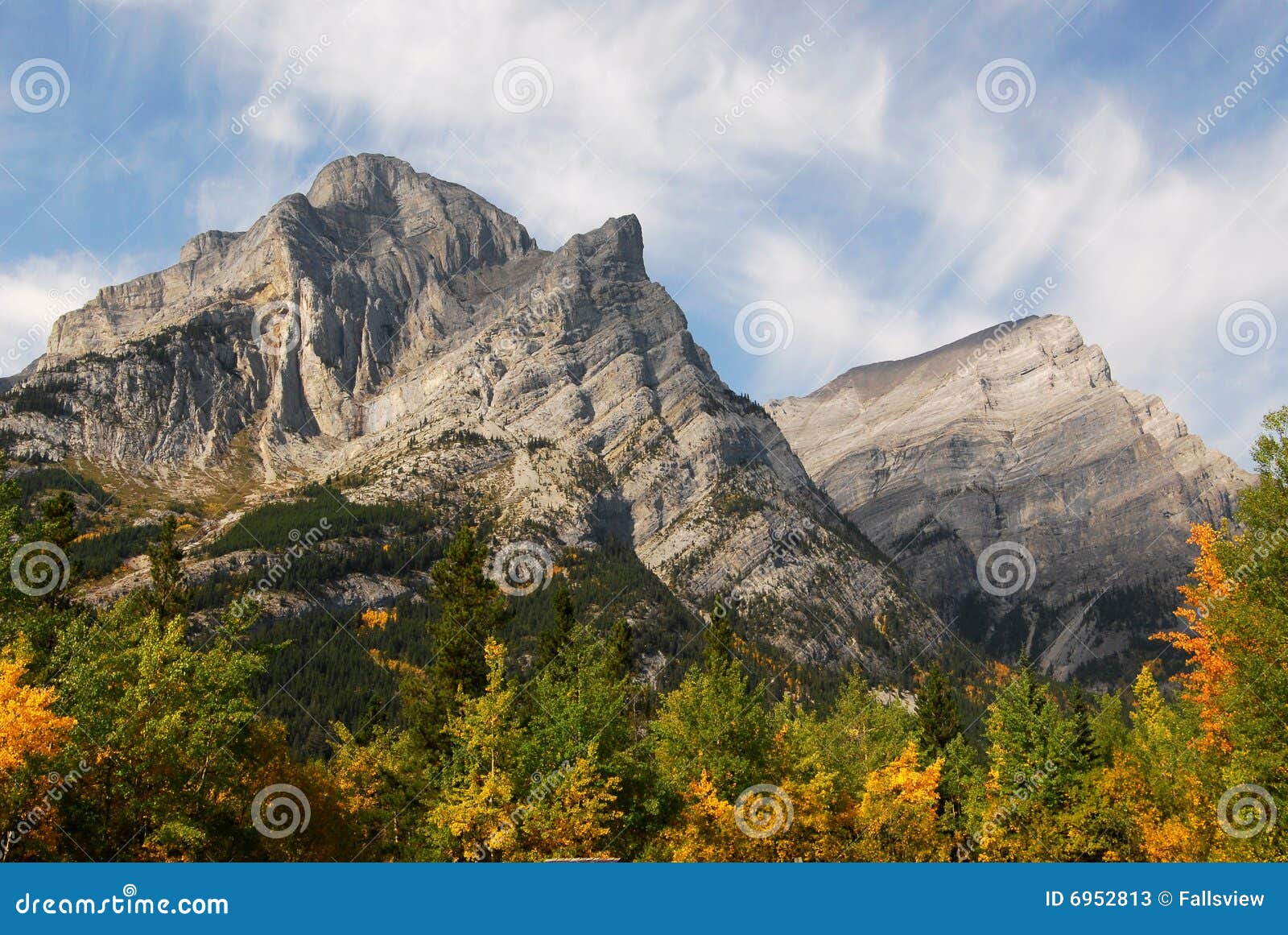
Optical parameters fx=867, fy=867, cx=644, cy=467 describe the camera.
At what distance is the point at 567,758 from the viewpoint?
114 feet

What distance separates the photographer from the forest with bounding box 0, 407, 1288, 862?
25875 mm

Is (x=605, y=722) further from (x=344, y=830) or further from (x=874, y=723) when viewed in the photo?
(x=874, y=723)

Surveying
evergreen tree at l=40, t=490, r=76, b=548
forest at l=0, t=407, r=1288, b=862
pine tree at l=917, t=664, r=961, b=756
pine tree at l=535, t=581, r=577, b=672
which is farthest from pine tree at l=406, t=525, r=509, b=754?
pine tree at l=917, t=664, r=961, b=756

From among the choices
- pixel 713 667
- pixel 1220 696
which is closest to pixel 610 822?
pixel 713 667

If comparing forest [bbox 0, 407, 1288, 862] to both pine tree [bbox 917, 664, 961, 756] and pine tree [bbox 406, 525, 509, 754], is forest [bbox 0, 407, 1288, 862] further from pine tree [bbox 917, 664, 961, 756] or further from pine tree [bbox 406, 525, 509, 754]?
pine tree [bbox 917, 664, 961, 756]

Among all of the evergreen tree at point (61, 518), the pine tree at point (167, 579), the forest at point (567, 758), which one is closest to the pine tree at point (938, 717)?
the forest at point (567, 758)

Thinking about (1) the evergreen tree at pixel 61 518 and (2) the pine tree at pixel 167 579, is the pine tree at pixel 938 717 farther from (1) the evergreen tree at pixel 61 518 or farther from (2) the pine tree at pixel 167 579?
(1) the evergreen tree at pixel 61 518

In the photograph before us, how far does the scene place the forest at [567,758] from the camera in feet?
84.9

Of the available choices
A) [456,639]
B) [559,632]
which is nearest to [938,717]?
[559,632]

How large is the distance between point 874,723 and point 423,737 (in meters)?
44.1

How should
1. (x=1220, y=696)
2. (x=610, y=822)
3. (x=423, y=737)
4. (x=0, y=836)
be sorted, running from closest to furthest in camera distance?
(x=0, y=836), (x=1220, y=696), (x=610, y=822), (x=423, y=737)

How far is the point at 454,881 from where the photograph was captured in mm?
17859

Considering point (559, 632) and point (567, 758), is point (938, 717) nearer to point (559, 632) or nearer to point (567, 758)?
point (559, 632)

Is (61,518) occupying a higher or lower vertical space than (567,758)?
higher
